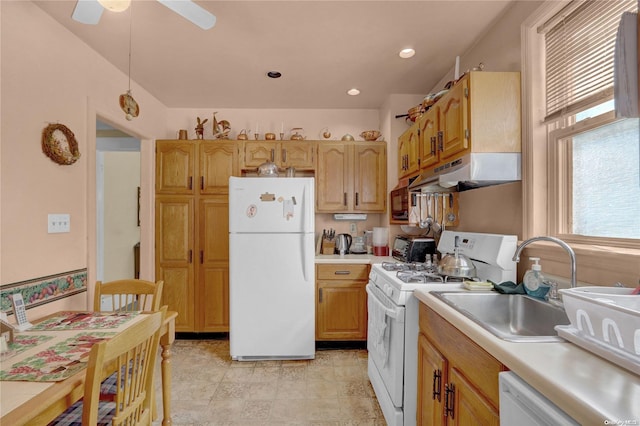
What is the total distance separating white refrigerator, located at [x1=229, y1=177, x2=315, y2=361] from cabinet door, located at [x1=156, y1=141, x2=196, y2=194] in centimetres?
82

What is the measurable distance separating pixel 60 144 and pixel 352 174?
2.41 meters

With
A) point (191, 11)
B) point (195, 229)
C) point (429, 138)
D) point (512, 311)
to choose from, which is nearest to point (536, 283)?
point (512, 311)

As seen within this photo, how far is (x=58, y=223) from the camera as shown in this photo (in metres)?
1.94

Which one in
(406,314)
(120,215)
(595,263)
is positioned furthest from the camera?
(120,215)

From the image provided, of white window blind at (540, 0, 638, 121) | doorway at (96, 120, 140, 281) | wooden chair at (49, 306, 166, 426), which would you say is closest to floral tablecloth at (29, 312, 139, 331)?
wooden chair at (49, 306, 166, 426)

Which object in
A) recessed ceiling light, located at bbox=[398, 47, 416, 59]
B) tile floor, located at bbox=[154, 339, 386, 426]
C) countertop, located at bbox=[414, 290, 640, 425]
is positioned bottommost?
tile floor, located at bbox=[154, 339, 386, 426]

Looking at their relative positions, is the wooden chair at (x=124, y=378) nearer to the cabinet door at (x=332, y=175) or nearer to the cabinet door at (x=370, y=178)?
the cabinet door at (x=332, y=175)

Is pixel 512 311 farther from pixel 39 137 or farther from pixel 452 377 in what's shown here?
pixel 39 137

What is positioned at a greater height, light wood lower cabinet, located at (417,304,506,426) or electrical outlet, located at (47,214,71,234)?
electrical outlet, located at (47,214,71,234)

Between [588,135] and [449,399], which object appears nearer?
[449,399]

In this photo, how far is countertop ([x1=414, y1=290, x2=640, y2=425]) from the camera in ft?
1.89

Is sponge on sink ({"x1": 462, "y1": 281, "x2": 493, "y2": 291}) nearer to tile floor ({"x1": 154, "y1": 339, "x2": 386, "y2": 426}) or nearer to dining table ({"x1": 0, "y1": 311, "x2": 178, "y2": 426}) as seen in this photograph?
tile floor ({"x1": 154, "y1": 339, "x2": 386, "y2": 426})

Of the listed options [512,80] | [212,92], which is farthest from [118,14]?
[512,80]

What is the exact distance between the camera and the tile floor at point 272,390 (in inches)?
76.1
